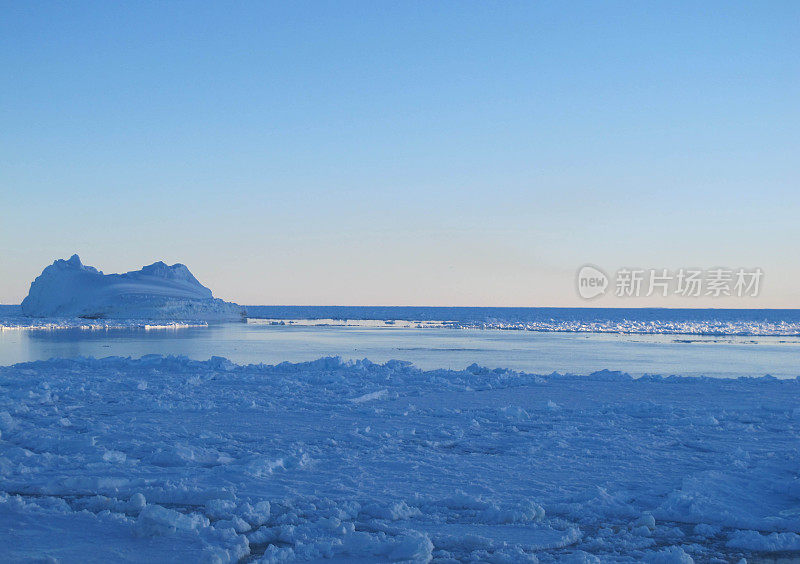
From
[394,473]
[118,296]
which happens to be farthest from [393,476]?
[118,296]

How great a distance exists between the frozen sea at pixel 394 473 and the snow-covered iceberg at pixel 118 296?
144 ft

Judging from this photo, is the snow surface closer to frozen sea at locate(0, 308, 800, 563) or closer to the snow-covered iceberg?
frozen sea at locate(0, 308, 800, 563)

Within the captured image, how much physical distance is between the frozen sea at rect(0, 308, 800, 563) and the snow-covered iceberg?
44.0 meters

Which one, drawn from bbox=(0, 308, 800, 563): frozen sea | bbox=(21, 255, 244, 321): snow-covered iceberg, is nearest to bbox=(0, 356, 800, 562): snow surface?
bbox=(0, 308, 800, 563): frozen sea

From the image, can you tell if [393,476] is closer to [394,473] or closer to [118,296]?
[394,473]

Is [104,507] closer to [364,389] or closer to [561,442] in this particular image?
[561,442]

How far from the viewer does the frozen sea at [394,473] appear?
3512mm

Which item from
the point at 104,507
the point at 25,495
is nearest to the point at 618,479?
the point at 104,507

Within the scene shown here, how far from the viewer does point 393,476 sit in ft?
15.9

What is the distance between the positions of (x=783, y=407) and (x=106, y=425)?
784 centimetres

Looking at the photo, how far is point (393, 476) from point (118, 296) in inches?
2020

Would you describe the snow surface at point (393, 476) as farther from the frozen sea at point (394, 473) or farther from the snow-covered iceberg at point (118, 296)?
the snow-covered iceberg at point (118, 296)

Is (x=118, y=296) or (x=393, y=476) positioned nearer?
(x=393, y=476)

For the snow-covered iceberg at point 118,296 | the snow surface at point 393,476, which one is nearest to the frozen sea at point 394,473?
the snow surface at point 393,476
